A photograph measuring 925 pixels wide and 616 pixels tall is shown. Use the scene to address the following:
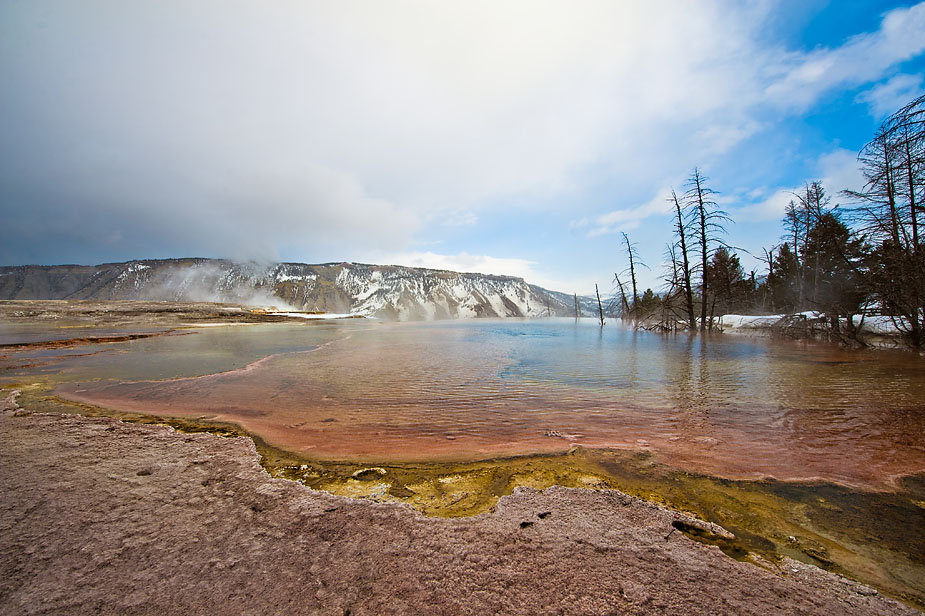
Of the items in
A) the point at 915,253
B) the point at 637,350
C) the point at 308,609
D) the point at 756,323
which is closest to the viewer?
the point at 308,609

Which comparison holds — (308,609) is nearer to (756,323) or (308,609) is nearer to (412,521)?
(412,521)

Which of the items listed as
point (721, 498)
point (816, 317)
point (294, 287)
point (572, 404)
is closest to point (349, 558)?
point (721, 498)

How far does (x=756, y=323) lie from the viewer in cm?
1978

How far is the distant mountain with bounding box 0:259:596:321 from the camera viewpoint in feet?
298

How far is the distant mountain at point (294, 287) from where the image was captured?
90750 mm

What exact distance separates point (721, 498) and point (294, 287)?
342 ft

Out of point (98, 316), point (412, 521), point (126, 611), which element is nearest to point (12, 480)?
point (126, 611)

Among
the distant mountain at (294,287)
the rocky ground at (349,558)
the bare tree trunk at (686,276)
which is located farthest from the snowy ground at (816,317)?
the distant mountain at (294,287)

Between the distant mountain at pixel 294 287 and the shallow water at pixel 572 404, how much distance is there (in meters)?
72.4

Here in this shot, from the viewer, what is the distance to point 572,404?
255 inches

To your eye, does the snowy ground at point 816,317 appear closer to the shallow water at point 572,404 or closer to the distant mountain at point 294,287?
the shallow water at point 572,404

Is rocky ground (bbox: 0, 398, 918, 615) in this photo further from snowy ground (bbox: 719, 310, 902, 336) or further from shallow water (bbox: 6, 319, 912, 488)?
snowy ground (bbox: 719, 310, 902, 336)

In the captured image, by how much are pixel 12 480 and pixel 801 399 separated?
11369mm

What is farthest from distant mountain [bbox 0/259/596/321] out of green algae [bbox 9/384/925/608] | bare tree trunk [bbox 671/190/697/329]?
green algae [bbox 9/384/925/608]
